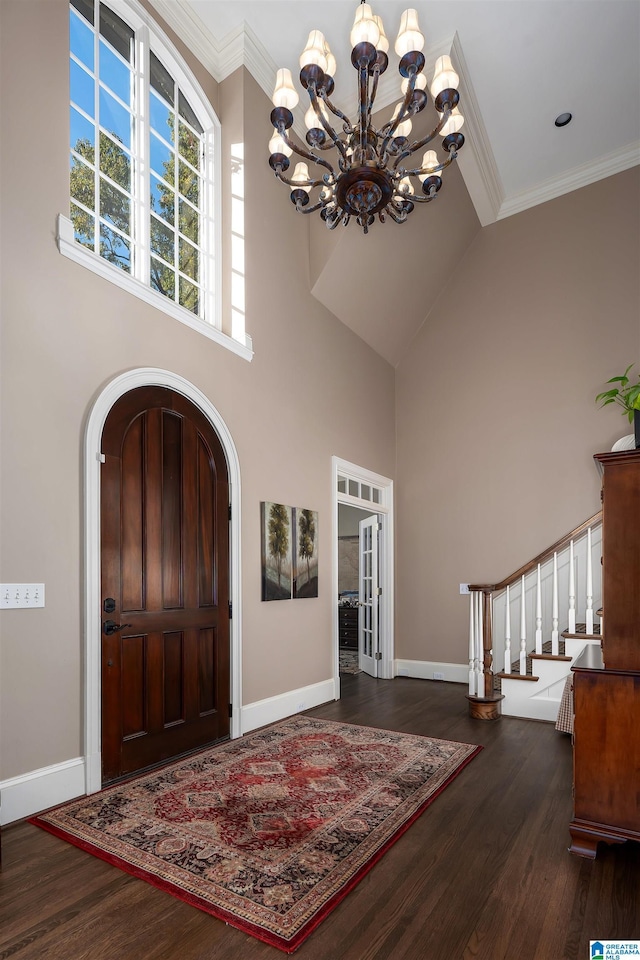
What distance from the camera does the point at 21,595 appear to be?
3.15 meters

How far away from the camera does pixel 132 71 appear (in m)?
4.37

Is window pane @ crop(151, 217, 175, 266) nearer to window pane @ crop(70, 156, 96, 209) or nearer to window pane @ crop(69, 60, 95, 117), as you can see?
window pane @ crop(70, 156, 96, 209)

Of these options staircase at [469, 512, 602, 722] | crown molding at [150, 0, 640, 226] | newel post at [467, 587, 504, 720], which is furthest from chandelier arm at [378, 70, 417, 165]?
newel post at [467, 587, 504, 720]

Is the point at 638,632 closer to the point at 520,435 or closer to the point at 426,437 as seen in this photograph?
the point at 520,435

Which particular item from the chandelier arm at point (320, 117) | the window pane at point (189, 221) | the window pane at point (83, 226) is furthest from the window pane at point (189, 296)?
the chandelier arm at point (320, 117)

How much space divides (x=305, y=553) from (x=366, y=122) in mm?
3587

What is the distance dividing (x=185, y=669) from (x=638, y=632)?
9.52 feet

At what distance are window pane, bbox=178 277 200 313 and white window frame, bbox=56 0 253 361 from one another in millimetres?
85

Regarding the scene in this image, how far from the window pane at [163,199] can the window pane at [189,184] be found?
0.67ft

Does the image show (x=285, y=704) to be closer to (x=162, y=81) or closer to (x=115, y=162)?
(x=115, y=162)

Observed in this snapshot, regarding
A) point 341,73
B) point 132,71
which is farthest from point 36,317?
point 341,73

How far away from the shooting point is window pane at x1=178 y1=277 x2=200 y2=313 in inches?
187

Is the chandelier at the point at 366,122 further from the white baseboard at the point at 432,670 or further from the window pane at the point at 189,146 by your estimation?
the white baseboard at the point at 432,670

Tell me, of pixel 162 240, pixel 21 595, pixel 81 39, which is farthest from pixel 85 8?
pixel 21 595
